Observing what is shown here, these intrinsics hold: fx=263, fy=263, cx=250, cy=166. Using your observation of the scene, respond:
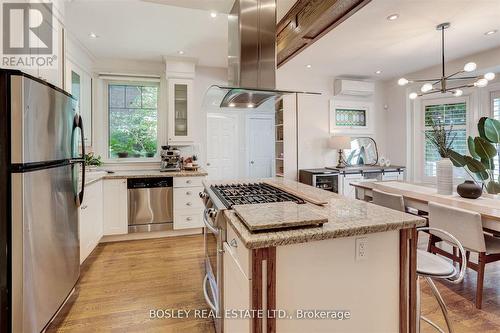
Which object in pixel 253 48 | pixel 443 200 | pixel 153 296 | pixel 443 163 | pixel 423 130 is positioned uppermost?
pixel 253 48

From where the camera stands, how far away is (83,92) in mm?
3627

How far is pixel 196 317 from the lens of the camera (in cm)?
202

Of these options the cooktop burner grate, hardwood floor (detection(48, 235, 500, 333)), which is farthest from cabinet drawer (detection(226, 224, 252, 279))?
hardwood floor (detection(48, 235, 500, 333))

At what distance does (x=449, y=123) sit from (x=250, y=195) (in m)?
4.76

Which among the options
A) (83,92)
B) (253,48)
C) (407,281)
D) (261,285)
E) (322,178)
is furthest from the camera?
(322,178)

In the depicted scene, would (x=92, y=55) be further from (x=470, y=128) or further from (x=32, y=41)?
(x=470, y=128)

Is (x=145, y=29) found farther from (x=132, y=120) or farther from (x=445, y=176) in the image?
(x=445, y=176)

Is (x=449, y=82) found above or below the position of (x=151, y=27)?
below

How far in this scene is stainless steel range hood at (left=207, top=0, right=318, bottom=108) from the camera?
2160 millimetres

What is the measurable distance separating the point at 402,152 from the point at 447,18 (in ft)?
9.60

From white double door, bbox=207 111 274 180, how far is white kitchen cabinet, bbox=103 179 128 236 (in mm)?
1712

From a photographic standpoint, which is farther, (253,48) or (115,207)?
(115,207)

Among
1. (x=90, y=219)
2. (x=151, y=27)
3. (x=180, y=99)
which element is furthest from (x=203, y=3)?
(x=90, y=219)

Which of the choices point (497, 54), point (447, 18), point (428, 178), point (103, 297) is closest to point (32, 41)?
point (103, 297)
